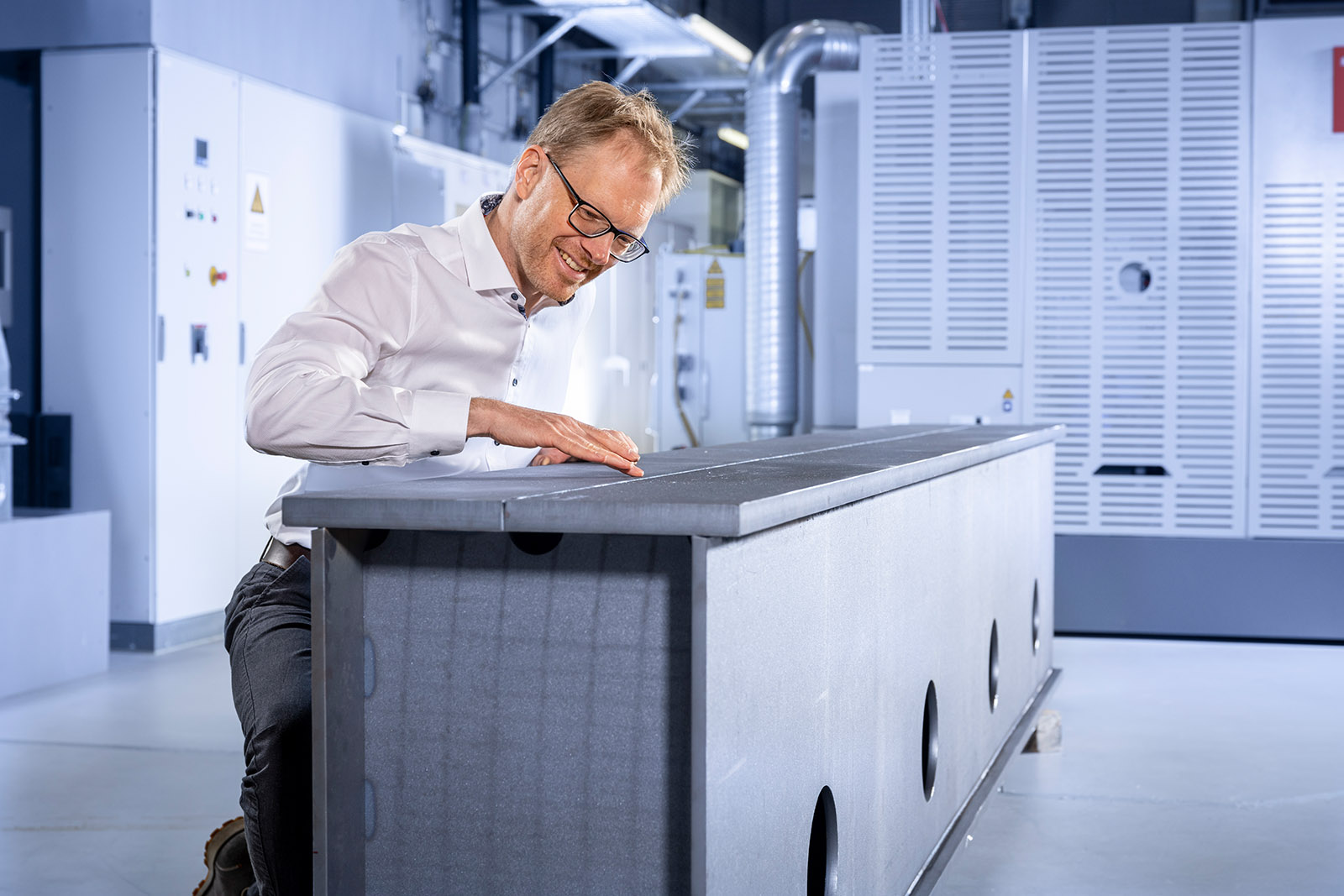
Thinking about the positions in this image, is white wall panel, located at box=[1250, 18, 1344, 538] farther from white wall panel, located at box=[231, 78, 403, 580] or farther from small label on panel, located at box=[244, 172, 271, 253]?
small label on panel, located at box=[244, 172, 271, 253]

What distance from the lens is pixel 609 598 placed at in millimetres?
1404

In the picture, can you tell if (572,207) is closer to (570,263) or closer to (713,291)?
(570,263)

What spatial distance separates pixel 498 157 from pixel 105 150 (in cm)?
480

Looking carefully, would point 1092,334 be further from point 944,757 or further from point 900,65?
point 944,757

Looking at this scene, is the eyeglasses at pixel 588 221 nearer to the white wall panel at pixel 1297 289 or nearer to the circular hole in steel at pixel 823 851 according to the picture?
the circular hole in steel at pixel 823 851

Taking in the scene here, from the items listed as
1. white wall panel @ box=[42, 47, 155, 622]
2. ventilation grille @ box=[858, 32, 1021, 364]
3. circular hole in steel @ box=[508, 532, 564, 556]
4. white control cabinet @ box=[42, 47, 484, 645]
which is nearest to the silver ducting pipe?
ventilation grille @ box=[858, 32, 1021, 364]

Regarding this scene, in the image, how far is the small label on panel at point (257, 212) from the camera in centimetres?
545

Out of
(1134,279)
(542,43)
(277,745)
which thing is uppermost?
(542,43)

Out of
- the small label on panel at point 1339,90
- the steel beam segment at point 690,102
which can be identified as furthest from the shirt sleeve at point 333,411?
the steel beam segment at point 690,102

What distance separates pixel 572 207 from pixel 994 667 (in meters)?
1.55

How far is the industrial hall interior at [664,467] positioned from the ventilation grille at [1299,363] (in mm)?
17

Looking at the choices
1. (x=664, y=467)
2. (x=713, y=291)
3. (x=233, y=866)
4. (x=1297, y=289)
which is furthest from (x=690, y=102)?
(x=233, y=866)

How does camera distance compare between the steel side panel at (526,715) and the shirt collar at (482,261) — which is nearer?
the steel side panel at (526,715)

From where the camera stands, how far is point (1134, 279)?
5438 mm
